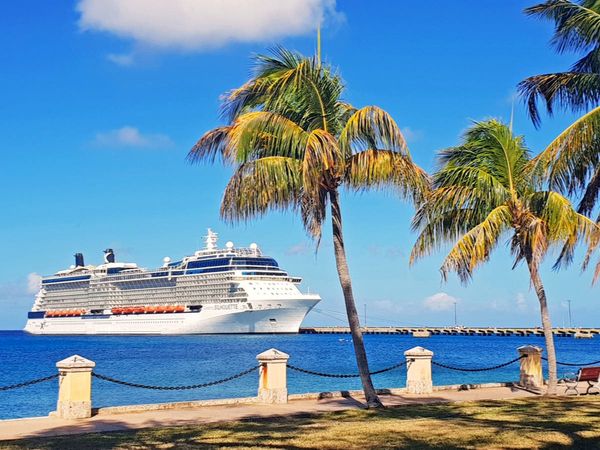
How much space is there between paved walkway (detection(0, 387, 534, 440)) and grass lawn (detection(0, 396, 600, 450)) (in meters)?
0.85

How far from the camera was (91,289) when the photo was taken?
375 ft

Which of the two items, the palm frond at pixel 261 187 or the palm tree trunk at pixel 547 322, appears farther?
the palm tree trunk at pixel 547 322

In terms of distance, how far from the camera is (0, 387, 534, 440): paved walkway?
462 inches

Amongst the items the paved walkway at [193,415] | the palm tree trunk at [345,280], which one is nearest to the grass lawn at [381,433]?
the paved walkway at [193,415]

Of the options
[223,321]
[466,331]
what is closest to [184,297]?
[223,321]

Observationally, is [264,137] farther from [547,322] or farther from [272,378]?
[547,322]

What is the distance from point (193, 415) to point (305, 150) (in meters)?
5.41

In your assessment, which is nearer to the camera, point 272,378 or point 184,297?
point 272,378

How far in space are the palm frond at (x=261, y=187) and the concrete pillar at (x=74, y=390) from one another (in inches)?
160

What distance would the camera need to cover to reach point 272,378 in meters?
15.2

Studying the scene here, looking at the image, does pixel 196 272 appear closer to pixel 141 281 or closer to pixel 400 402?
pixel 141 281

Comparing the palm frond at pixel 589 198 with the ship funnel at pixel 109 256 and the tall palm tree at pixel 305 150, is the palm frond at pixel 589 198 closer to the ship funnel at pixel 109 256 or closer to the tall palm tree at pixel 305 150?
the tall palm tree at pixel 305 150

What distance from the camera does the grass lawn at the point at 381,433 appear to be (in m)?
9.36

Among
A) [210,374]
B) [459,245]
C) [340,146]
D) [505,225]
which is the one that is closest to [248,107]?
[340,146]
